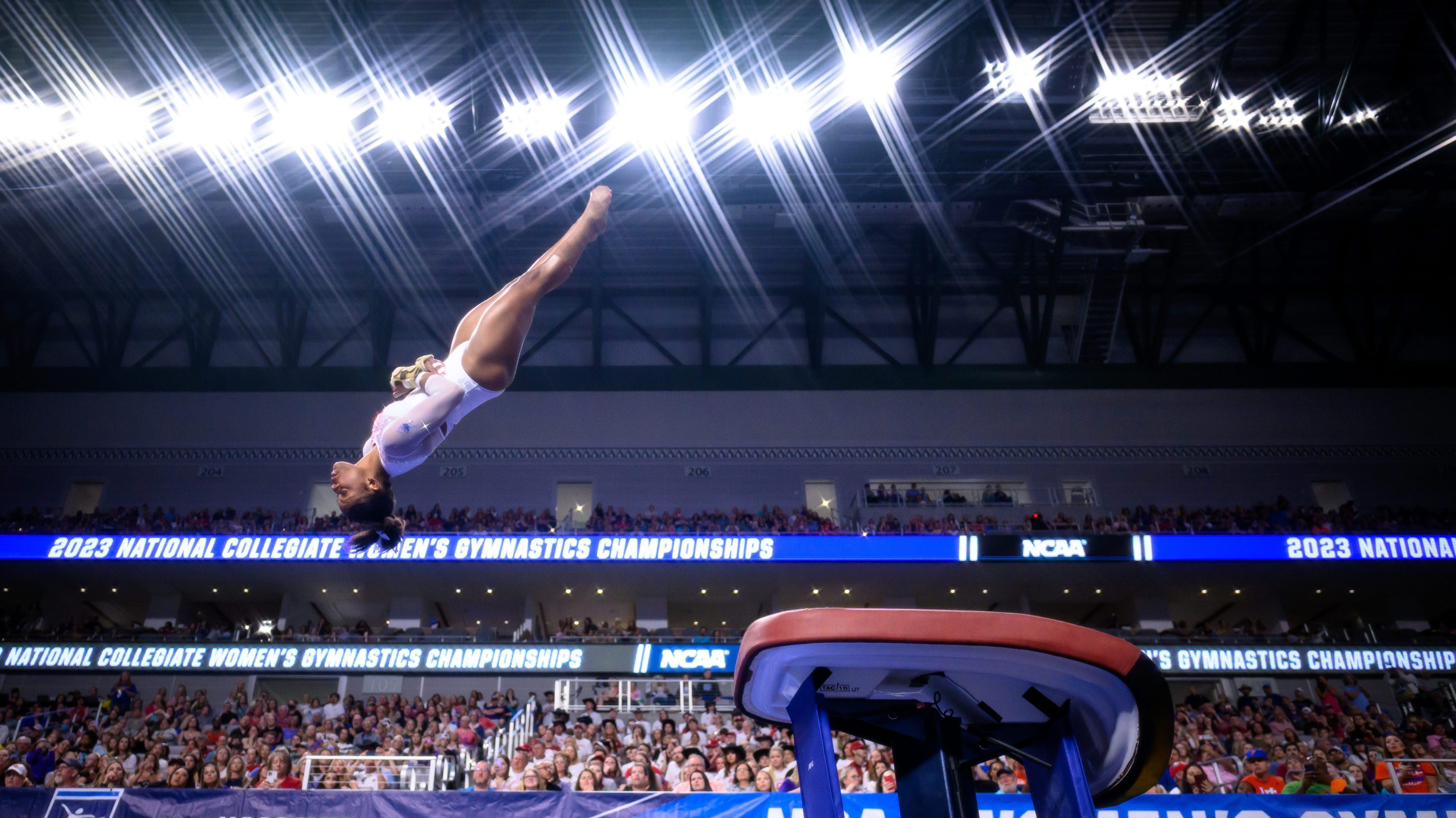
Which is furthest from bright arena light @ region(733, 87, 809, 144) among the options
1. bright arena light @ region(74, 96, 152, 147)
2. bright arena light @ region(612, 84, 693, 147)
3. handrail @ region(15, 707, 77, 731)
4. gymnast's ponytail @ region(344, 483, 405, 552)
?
handrail @ region(15, 707, 77, 731)

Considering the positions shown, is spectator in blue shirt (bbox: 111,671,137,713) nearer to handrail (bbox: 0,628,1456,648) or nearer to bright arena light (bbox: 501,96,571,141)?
handrail (bbox: 0,628,1456,648)

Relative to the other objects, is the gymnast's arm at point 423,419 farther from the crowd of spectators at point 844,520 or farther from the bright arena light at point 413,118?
the crowd of spectators at point 844,520

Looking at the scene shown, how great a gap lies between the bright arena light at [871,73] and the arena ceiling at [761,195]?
0.07 metres

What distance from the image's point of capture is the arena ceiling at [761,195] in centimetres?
1856

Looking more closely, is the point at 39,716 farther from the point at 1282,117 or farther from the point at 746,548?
the point at 1282,117

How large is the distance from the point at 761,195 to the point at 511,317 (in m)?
17.4

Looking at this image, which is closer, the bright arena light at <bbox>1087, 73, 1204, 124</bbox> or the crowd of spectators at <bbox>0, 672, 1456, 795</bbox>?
the crowd of spectators at <bbox>0, 672, 1456, 795</bbox>

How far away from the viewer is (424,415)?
5.21m

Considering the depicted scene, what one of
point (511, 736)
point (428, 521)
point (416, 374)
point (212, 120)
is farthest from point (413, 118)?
point (416, 374)

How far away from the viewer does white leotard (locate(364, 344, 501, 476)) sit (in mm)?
5207

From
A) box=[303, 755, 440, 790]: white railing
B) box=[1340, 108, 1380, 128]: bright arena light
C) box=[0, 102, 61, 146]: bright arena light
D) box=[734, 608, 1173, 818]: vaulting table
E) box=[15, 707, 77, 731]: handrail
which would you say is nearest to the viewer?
box=[734, 608, 1173, 818]: vaulting table

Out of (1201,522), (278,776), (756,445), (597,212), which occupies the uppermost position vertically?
(756,445)

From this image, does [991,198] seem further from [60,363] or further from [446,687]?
[60,363]

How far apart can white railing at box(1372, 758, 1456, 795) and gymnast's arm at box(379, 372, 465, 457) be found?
11.0m
